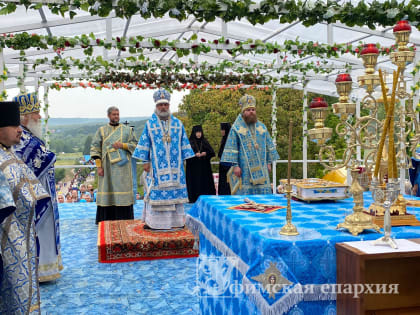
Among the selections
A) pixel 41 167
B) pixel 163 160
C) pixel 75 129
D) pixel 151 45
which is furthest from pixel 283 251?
pixel 75 129

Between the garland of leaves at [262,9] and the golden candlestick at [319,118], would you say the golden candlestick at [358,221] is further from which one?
the garland of leaves at [262,9]

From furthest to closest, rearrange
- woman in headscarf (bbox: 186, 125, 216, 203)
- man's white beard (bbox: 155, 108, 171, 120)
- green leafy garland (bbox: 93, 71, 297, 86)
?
woman in headscarf (bbox: 186, 125, 216, 203), green leafy garland (bbox: 93, 71, 297, 86), man's white beard (bbox: 155, 108, 171, 120)

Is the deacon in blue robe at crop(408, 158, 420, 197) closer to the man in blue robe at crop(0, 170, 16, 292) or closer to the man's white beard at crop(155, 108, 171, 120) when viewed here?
the man's white beard at crop(155, 108, 171, 120)

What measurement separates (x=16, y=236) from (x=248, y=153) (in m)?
3.00

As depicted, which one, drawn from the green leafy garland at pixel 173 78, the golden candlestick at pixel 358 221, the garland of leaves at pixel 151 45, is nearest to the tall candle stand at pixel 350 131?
the golden candlestick at pixel 358 221

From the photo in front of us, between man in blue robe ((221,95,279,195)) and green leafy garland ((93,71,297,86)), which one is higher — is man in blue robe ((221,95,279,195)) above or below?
below

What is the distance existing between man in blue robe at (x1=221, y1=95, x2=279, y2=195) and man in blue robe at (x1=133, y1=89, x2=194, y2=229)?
33.5 inches

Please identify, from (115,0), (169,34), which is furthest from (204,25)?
(115,0)

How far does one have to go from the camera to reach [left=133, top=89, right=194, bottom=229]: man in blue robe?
566cm

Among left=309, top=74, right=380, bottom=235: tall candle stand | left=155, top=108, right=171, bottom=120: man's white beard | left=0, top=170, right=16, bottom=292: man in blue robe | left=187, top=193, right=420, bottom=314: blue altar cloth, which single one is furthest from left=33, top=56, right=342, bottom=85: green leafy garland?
left=309, top=74, right=380, bottom=235: tall candle stand

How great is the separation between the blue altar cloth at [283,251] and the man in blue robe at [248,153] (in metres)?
2.37

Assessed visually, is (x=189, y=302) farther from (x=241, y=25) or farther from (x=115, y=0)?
(x=241, y=25)

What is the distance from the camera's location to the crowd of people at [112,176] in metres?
2.66

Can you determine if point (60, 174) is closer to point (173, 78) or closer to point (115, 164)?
point (173, 78)
